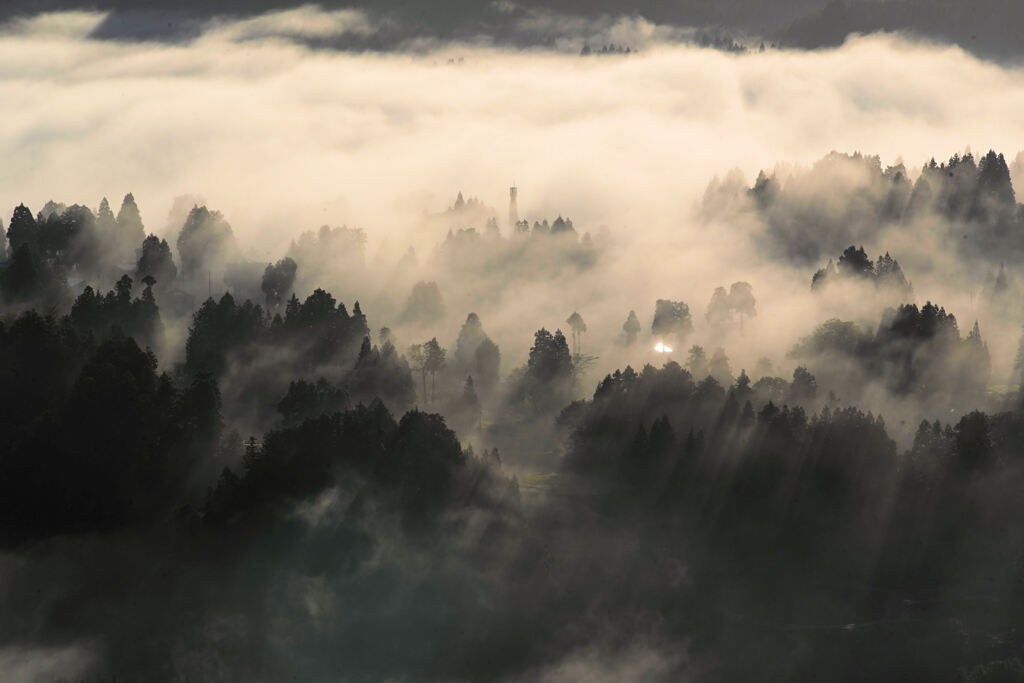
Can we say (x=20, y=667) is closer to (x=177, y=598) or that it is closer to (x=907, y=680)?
(x=177, y=598)

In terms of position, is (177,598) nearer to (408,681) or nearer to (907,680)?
(408,681)

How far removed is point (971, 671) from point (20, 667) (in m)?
134

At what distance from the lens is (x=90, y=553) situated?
652ft

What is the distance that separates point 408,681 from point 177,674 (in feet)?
105

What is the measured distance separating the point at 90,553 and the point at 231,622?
2336 cm

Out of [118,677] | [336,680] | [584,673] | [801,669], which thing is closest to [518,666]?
[584,673]

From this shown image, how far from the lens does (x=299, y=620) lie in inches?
7859

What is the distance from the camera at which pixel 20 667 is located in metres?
182

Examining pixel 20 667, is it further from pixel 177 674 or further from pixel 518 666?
pixel 518 666

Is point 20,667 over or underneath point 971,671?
over

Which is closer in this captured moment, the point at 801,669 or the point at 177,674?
the point at 177,674

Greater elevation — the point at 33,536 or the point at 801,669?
the point at 33,536

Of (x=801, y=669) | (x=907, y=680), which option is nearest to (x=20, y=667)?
(x=801, y=669)

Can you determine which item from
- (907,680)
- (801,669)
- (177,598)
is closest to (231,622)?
(177,598)
